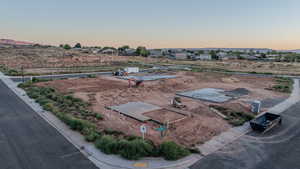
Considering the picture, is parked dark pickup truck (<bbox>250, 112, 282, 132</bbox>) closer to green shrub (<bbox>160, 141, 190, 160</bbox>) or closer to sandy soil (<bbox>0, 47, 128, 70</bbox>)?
green shrub (<bbox>160, 141, 190, 160</bbox>)

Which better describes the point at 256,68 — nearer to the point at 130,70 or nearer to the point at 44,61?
the point at 130,70

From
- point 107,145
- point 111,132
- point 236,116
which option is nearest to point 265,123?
point 236,116

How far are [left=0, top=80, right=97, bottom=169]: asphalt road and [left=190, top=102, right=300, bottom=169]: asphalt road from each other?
520cm

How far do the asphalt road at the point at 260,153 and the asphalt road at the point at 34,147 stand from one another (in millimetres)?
5197

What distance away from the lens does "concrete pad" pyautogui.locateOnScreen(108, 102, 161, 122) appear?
40.8 feet

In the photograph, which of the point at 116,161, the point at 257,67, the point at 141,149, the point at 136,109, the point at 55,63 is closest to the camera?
the point at 116,161

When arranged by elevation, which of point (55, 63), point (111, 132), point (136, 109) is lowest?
point (111, 132)

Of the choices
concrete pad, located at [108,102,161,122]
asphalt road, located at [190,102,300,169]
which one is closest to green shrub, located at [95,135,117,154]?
asphalt road, located at [190,102,300,169]

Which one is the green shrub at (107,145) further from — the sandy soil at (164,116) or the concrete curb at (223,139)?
the sandy soil at (164,116)

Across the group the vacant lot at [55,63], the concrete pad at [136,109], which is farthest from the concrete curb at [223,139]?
the vacant lot at [55,63]

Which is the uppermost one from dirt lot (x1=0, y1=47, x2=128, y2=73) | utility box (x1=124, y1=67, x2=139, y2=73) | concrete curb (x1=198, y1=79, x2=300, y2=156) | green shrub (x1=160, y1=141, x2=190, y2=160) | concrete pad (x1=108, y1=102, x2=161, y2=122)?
dirt lot (x1=0, y1=47, x2=128, y2=73)

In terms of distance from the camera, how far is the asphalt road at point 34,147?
695 cm

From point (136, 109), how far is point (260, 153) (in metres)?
8.63

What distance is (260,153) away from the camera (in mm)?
8164
